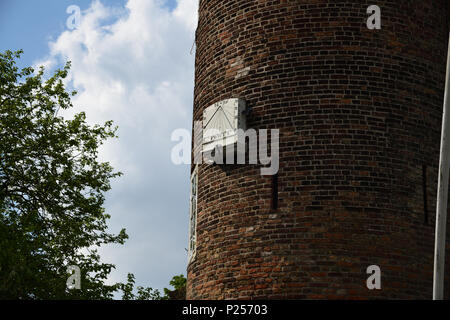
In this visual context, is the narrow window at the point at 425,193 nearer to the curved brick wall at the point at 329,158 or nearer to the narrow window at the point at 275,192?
the curved brick wall at the point at 329,158

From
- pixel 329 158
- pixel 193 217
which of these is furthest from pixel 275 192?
pixel 193 217

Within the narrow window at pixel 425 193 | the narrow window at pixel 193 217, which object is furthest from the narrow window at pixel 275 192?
the narrow window at pixel 425 193

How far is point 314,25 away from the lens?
1400 cm

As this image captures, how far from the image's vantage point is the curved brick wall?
12836 millimetres

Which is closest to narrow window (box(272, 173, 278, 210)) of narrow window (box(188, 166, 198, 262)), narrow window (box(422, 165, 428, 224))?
narrow window (box(188, 166, 198, 262))

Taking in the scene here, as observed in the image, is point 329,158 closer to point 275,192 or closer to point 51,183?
point 275,192

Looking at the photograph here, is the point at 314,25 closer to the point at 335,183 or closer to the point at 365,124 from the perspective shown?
the point at 365,124

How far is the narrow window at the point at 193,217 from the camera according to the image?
49.3ft

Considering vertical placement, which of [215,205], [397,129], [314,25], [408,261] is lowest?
[408,261]

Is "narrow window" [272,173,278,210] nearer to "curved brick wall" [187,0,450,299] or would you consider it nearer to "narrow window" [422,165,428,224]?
"curved brick wall" [187,0,450,299]

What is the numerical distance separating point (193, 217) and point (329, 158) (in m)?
3.59

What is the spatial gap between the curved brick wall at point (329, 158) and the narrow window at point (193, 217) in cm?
36

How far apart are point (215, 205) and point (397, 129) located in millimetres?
→ 3637
